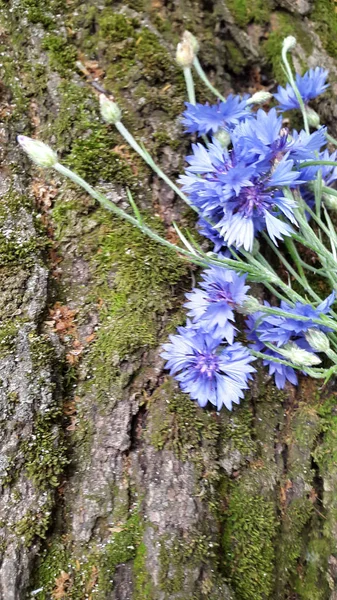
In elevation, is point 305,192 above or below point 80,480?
above

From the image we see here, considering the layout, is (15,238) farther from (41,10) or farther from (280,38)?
(280,38)

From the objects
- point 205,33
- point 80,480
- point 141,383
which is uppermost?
point 205,33

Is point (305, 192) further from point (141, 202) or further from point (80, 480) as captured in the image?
point (80, 480)

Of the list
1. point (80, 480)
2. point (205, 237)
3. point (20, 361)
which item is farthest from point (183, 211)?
point (80, 480)

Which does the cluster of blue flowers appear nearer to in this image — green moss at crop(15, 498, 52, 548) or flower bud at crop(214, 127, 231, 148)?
flower bud at crop(214, 127, 231, 148)

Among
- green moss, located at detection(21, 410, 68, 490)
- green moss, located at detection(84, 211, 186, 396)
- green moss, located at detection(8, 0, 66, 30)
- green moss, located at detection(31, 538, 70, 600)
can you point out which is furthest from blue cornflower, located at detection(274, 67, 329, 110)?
green moss, located at detection(31, 538, 70, 600)

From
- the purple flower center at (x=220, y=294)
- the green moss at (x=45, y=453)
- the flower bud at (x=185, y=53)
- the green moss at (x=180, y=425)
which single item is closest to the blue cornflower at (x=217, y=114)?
the flower bud at (x=185, y=53)

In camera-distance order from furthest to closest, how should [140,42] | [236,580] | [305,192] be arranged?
[140,42], [305,192], [236,580]
